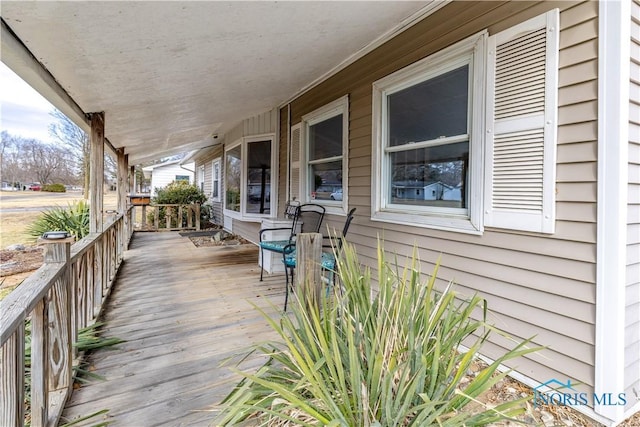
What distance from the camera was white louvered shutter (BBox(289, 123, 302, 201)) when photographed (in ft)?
16.4

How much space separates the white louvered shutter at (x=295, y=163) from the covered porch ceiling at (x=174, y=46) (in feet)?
3.36

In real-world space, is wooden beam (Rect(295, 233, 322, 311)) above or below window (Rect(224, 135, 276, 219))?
below

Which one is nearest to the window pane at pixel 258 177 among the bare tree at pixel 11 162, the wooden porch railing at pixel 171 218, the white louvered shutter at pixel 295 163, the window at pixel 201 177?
the white louvered shutter at pixel 295 163

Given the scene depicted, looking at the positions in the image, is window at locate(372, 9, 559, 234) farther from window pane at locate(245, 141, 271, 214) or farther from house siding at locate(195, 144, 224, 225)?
house siding at locate(195, 144, 224, 225)

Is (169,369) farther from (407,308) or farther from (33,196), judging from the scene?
(33,196)

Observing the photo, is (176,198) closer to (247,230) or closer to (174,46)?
(247,230)

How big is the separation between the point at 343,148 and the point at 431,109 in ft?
4.11

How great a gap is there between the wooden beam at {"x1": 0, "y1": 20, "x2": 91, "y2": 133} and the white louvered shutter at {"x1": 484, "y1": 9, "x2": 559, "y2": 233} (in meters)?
2.81

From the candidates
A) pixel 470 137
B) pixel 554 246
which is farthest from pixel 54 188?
pixel 554 246

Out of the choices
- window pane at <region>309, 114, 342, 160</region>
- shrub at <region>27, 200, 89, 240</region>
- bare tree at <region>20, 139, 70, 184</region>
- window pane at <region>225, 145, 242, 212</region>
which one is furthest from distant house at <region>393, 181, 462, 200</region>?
bare tree at <region>20, 139, 70, 184</region>

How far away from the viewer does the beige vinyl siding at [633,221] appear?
170cm

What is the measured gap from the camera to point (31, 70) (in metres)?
1.89

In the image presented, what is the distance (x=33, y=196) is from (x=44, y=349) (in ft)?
21.9

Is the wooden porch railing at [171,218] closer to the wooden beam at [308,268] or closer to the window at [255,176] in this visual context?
the window at [255,176]
